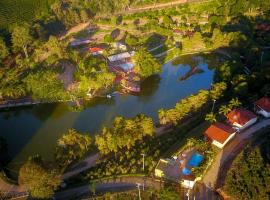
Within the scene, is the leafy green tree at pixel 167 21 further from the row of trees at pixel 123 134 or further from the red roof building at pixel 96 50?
the row of trees at pixel 123 134

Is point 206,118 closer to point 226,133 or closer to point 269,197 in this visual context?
point 226,133

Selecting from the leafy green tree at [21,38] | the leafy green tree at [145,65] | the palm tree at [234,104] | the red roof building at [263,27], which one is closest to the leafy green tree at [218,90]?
the palm tree at [234,104]

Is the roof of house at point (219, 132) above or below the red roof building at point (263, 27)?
below

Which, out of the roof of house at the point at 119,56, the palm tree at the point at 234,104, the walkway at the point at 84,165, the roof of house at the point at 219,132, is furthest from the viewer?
the roof of house at the point at 119,56

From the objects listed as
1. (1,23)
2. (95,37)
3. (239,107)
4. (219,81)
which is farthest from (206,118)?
(1,23)

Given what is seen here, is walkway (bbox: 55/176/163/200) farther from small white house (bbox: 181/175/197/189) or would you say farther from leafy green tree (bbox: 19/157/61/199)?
small white house (bbox: 181/175/197/189)
